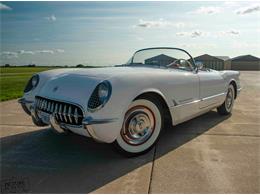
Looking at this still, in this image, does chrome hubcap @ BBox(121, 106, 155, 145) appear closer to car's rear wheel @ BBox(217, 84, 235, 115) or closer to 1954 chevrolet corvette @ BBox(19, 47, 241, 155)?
1954 chevrolet corvette @ BBox(19, 47, 241, 155)

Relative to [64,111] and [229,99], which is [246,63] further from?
[64,111]

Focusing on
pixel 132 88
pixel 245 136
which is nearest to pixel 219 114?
pixel 245 136

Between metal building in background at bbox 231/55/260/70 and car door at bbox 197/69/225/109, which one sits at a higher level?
metal building in background at bbox 231/55/260/70

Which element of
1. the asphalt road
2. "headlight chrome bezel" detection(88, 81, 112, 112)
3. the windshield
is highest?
the windshield

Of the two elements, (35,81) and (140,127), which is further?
(35,81)

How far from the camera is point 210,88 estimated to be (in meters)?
4.39

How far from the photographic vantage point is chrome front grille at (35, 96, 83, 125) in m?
2.71

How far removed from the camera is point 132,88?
9.37 feet

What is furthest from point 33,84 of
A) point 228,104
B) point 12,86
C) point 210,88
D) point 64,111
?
point 12,86

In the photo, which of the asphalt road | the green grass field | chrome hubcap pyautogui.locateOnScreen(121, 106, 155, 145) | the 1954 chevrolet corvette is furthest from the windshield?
the green grass field

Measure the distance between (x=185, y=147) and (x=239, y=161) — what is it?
28.2 inches

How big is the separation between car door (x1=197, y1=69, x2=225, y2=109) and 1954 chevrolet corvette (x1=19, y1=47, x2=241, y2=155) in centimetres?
2

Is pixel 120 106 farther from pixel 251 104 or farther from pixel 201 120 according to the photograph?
pixel 251 104

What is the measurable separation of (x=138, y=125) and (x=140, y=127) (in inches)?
1.8
